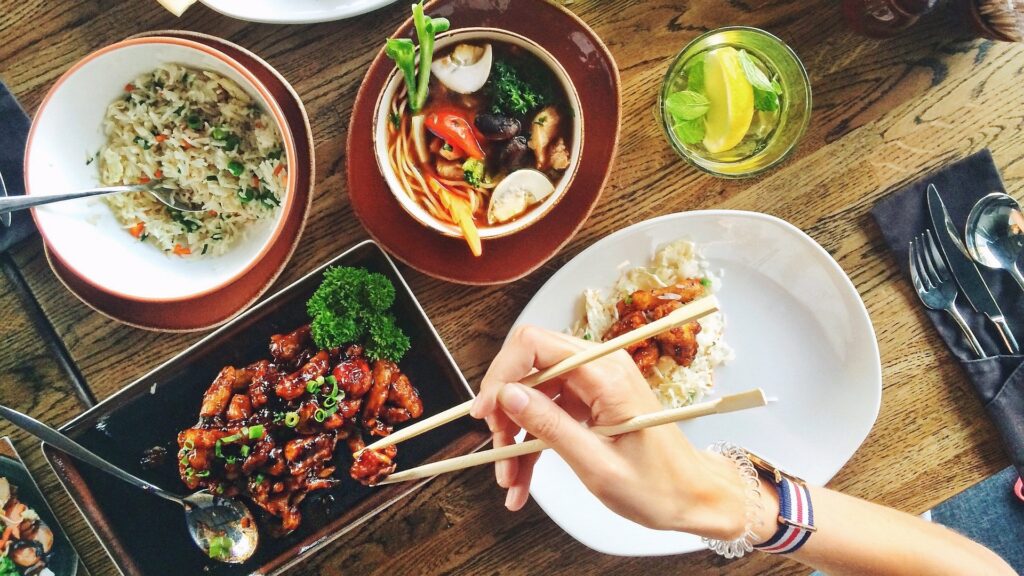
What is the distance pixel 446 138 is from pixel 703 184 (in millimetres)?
705

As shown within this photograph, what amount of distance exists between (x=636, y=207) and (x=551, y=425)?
0.75 metres

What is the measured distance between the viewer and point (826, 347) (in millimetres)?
1829

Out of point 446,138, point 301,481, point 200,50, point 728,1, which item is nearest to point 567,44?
point 446,138

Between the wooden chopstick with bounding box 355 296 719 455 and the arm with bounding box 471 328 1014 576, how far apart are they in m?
0.05

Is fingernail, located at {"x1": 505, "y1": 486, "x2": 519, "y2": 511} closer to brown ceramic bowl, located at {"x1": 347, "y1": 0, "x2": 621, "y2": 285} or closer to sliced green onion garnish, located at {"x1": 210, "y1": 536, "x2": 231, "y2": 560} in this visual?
brown ceramic bowl, located at {"x1": 347, "y1": 0, "x2": 621, "y2": 285}

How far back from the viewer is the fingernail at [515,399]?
4.18 feet

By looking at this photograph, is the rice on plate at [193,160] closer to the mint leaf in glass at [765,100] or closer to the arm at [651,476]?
the arm at [651,476]

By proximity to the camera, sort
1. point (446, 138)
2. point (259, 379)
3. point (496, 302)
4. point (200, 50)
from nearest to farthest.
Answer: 1. point (200, 50)
2. point (446, 138)
3. point (259, 379)
4. point (496, 302)

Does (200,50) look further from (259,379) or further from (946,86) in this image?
(946,86)

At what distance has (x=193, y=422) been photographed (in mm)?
1732

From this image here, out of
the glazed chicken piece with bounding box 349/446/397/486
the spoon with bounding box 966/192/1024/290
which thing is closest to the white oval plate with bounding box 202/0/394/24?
the glazed chicken piece with bounding box 349/446/397/486

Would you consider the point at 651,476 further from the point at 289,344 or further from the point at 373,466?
the point at 289,344

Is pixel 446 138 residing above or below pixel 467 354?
above

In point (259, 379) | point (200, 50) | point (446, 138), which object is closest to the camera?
point (200, 50)
